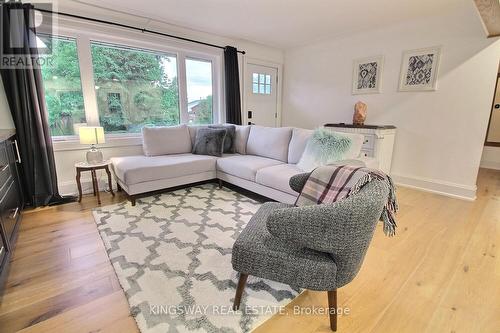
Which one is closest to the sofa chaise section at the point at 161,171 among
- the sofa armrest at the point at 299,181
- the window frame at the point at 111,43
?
the window frame at the point at 111,43

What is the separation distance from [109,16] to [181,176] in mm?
2275

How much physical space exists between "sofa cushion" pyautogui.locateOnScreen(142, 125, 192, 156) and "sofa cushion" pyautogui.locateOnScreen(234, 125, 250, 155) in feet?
2.32

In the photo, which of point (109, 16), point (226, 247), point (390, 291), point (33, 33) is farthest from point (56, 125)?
point (390, 291)

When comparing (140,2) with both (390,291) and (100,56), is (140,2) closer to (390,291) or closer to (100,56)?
(100,56)

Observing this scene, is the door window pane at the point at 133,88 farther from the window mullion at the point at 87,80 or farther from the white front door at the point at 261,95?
the white front door at the point at 261,95

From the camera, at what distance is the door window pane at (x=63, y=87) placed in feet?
9.55

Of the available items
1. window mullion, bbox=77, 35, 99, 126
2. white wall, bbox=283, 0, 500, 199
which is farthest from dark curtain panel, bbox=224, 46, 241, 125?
window mullion, bbox=77, 35, 99, 126

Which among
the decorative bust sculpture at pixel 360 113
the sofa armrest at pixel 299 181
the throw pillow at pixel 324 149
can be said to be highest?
the decorative bust sculpture at pixel 360 113

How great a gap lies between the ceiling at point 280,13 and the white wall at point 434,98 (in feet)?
0.75

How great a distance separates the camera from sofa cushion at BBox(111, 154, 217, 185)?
107 inches

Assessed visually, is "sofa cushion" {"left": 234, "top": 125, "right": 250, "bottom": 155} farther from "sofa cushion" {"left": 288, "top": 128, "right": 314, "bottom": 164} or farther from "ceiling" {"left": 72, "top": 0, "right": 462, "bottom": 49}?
"ceiling" {"left": 72, "top": 0, "right": 462, "bottom": 49}

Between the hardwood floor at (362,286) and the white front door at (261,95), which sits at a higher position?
the white front door at (261,95)

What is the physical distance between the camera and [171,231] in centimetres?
221

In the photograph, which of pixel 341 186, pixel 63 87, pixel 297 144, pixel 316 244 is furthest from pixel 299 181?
pixel 63 87
